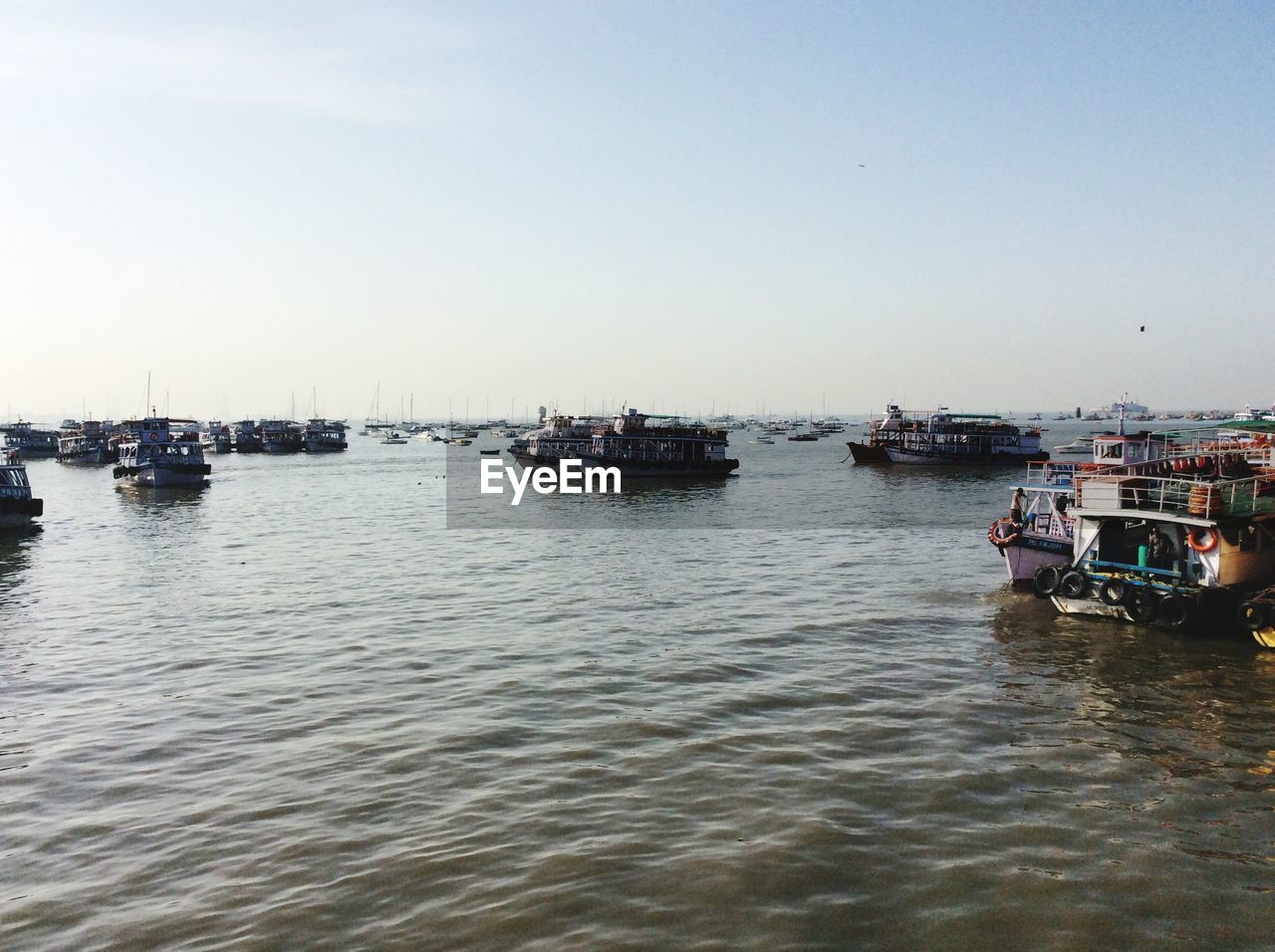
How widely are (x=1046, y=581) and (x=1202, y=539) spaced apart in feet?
15.4

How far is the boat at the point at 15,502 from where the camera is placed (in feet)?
165

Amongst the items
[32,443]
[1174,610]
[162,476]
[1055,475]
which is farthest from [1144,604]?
[32,443]

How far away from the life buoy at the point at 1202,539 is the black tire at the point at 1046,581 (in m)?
3.95

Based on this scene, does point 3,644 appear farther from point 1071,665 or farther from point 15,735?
point 1071,665

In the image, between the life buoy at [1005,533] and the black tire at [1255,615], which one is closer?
the black tire at [1255,615]

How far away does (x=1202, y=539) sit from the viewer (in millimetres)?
25219

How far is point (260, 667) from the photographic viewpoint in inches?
869

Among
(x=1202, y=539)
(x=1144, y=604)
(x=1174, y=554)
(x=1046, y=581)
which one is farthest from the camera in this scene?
(x=1046, y=581)

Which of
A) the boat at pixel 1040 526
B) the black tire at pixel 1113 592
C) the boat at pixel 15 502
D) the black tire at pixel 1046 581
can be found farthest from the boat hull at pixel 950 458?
the boat at pixel 15 502

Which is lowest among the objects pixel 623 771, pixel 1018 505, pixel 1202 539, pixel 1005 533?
pixel 623 771

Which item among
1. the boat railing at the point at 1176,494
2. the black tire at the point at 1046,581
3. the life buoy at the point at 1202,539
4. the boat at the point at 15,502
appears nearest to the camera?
the life buoy at the point at 1202,539

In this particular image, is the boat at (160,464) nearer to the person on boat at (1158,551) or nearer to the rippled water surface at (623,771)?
the rippled water surface at (623,771)

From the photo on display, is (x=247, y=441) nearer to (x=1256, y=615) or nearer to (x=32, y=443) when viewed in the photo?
(x=32, y=443)

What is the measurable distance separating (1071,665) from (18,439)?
166m
